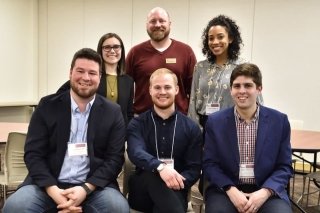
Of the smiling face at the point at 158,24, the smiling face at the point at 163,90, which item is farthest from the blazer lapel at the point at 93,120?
the smiling face at the point at 158,24

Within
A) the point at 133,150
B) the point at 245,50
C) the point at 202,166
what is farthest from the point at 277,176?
the point at 245,50

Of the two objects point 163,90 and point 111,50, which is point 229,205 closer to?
point 163,90

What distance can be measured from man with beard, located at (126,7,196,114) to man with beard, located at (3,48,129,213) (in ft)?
2.75

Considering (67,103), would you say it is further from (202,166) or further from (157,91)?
(202,166)

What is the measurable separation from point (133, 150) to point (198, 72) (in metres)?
0.88

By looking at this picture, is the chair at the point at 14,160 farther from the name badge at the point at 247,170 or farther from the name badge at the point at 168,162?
the name badge at the point at 247,170

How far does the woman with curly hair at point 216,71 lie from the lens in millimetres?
2506

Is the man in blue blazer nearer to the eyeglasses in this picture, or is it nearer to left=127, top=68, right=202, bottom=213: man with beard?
left=127, top=68, right=202, bottom=213: man with beard

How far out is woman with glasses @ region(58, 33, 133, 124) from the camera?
9.02 ft

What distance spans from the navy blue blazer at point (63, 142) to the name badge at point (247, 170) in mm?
727

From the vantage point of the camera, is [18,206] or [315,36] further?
[315,36]

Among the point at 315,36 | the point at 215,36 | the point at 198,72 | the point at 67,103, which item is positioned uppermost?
the point at 315,36

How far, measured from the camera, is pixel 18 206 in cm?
182

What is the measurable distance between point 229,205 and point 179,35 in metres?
4.43
